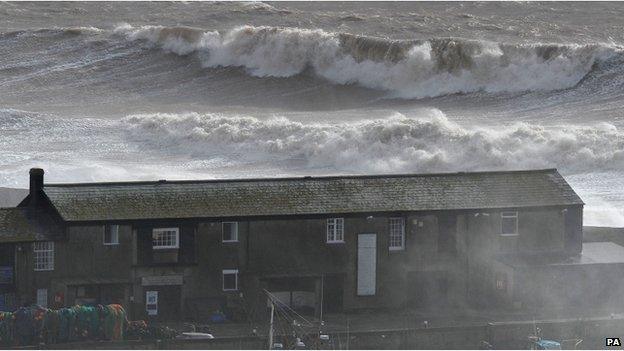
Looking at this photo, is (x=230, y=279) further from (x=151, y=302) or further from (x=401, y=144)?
(x=401, y=144)

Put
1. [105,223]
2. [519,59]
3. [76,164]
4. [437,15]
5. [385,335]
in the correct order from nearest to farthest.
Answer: [385,335] → [105,223] → [76,164] → [519,59] → [437,15]

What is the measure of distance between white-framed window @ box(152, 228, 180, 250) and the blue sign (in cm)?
376

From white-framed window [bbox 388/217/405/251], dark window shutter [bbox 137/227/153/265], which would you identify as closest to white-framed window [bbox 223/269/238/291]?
dark window shutter [bbox 137/227/153/265]

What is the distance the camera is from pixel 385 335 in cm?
4119

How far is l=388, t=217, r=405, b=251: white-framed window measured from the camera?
45.8 meters

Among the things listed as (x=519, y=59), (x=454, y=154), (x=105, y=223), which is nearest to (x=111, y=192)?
(x=105, y=223)

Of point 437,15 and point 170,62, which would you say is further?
point 437,15

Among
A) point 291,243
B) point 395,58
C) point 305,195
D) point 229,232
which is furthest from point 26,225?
point 395,58

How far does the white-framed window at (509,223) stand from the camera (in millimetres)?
46344

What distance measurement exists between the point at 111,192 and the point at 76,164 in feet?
68.2

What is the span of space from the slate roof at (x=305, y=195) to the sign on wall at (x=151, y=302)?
2.01 metres

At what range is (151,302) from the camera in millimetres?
44281

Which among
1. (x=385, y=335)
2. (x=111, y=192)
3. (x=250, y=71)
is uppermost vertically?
(x=250, y=71)

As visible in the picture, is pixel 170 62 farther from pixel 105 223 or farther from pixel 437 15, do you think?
pixel 105 223
